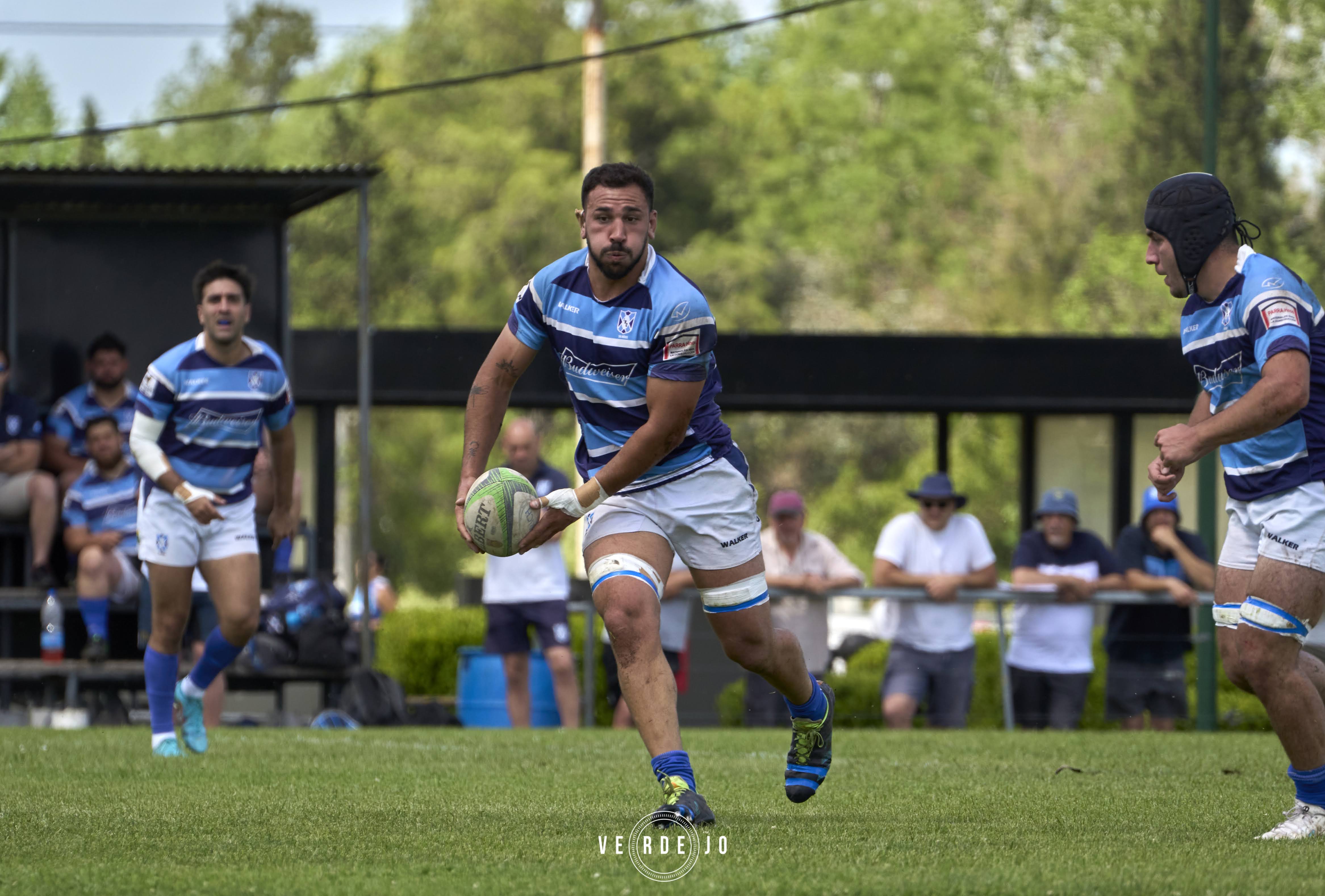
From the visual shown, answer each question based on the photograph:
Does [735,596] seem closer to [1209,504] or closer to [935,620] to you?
[935,620]

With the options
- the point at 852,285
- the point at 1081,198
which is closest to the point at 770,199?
the point at 852,285

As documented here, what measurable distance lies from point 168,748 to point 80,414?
541 centimetres

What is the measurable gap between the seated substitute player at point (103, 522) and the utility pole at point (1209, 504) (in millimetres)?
8217

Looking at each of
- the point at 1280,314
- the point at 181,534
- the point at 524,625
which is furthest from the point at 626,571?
the point at 524,625

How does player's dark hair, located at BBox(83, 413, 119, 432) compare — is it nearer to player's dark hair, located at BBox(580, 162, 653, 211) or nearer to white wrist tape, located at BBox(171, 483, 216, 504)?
white wrist tape, located at BBox(171, 483, 216, 504)

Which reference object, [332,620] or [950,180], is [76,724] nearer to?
[332,620]

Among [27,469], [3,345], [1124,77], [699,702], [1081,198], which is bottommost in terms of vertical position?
[699,702]

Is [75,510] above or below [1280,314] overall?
below

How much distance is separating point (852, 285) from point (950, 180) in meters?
4.13

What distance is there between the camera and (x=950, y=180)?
48.8 m

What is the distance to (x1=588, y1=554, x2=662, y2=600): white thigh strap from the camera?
5977 millimetres

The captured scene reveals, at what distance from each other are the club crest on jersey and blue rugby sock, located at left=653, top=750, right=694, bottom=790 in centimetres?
246

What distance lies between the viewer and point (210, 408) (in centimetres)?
903

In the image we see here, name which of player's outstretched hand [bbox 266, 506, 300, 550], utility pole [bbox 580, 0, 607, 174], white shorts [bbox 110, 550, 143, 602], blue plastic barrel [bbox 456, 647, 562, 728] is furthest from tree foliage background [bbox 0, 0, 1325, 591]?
player's outstretched hand [bbox 266, 506, 300, 550]
